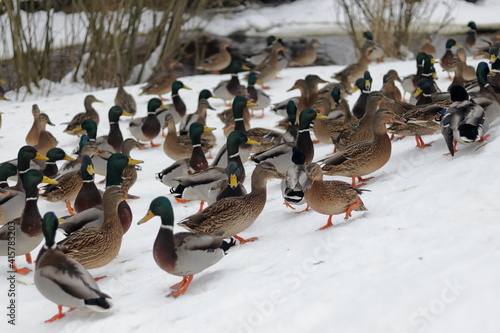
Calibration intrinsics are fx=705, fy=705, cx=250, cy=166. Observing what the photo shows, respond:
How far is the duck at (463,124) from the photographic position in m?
5.65

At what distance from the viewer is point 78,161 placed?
7.53 meters

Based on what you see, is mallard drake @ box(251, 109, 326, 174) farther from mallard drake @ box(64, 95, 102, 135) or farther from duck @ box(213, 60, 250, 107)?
mallard drake @ box(64, 95, 102, 135)

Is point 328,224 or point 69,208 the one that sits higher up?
point 328,224

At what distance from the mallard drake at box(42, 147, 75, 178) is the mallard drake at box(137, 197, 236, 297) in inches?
124

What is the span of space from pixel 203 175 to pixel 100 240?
1.52 m

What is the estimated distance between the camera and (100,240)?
510 cm

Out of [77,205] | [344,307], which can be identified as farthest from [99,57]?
[344,307]

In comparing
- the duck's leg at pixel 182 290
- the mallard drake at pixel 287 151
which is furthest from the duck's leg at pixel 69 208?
the duck's leg at pixel 182 290

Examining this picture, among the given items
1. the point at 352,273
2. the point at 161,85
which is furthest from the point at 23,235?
the point at 161,85

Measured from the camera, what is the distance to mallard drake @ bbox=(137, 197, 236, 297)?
177 inches

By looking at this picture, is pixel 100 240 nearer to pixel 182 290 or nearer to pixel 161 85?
pixel 182 290

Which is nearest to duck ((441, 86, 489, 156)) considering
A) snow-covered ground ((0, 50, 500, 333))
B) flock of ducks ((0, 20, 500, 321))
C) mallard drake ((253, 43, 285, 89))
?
flock of ducks ((0, 20, 500, 321))

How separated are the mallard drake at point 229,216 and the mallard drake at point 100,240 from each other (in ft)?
1.62

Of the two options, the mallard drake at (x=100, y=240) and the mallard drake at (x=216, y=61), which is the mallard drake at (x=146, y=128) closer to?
the mallard drake at (x=100, y=240)
